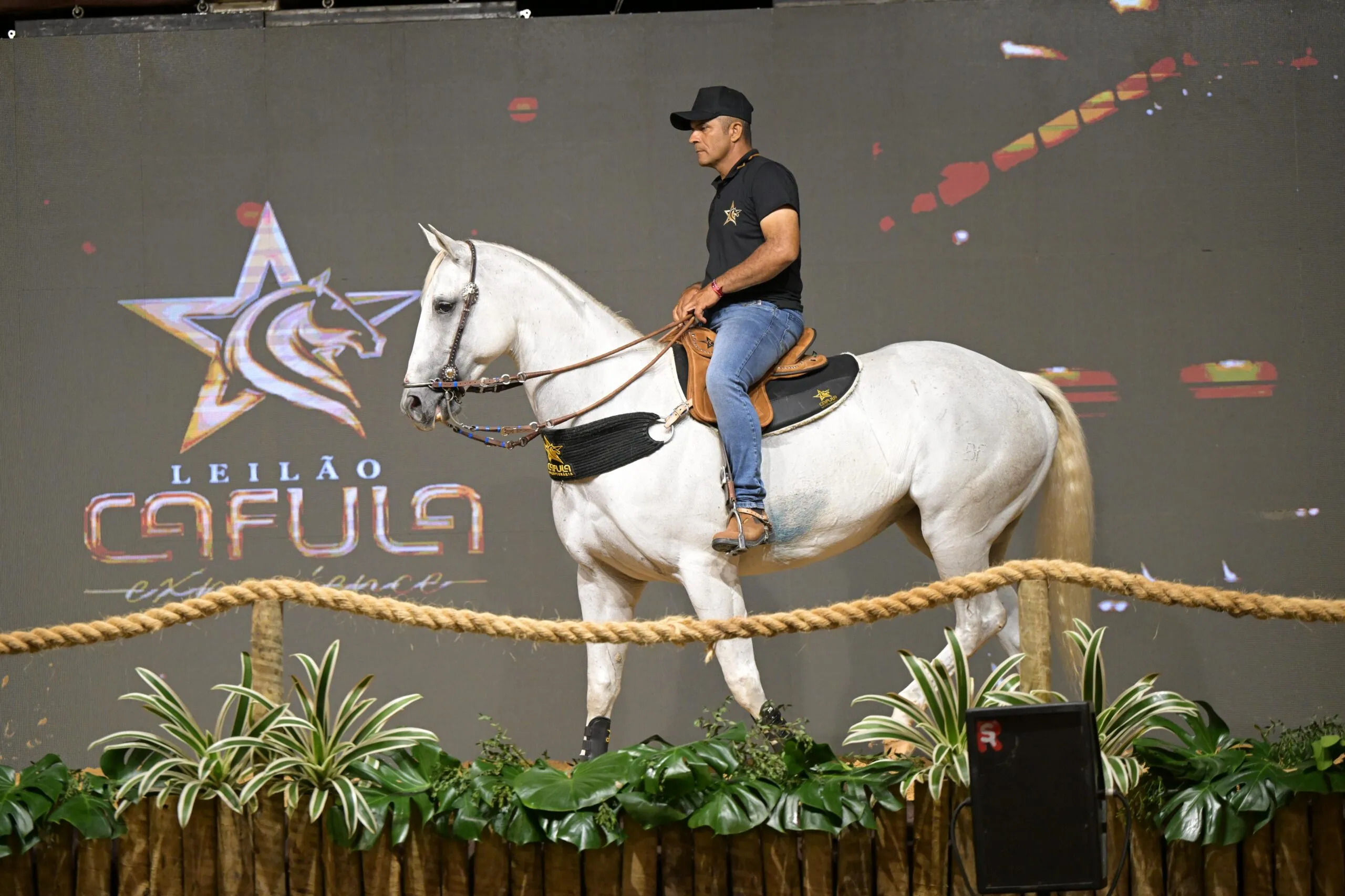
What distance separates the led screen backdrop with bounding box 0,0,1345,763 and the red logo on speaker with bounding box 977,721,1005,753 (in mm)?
2989

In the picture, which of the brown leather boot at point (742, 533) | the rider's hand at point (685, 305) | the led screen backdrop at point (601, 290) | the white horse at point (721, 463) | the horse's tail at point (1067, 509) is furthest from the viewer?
the led screen backdrop at point (601, 290)

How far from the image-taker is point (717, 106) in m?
4.05

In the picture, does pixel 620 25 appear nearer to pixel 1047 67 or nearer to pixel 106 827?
pixel 1047 67

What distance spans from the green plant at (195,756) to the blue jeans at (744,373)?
5.01ft

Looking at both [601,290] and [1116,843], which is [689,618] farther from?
[601,290]

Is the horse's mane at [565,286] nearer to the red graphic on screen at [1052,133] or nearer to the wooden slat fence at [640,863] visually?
the wooden slat fence at [640,863]

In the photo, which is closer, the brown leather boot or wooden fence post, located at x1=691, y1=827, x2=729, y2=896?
wooden fence post, located at x1=691, y1=827, x2=729, y2=896

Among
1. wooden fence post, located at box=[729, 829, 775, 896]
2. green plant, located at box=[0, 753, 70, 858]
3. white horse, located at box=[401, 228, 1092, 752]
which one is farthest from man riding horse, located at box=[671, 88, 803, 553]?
green plant, located at box=[0, 753, 70, 858]

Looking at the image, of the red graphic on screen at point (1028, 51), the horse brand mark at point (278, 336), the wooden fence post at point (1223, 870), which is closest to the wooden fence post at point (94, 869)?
the wooden fence post at point (1223, 870)

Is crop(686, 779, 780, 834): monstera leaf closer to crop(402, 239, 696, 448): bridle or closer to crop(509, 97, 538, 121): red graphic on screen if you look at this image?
crop(402, 239, 696, 448): bridle

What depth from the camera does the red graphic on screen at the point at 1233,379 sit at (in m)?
5.41

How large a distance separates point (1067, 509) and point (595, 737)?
5.76 feet

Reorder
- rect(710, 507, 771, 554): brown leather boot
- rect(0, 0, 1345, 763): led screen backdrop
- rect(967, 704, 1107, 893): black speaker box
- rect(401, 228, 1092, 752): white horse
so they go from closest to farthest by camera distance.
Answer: rect(967, 704, 1107, 893): black speaker box < rect(710, 507, 771, 554): brown leather boot < rect(401, 228, 1092, 752): white horse < rect(0, 0, 1345, 763): led screen backdrop

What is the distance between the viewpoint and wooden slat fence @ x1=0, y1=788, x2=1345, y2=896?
8.94 feet
